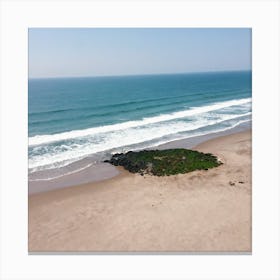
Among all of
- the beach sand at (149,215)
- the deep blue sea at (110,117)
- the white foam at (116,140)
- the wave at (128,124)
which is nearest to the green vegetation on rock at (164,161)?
the beach sand at (149,215)

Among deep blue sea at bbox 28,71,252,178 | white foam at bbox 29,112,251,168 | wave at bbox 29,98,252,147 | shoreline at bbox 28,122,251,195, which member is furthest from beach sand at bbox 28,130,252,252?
wave at bbox 29,98,252,147

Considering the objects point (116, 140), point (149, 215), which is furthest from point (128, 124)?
point (149, 215)

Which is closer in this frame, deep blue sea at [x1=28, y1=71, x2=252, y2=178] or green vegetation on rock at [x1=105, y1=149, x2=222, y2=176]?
green vegetation on rock at [x1=105, y1=149, x2=222, y2=176]

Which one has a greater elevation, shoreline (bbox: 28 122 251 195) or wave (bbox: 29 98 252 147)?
wave (bbox: 29 98 252 147)

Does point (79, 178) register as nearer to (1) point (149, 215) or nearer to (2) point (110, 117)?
(1) point (149, 215)

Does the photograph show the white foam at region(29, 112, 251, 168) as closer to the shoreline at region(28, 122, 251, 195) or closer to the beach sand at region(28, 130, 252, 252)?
the shoreline at region(28, 122, 251, 195)
